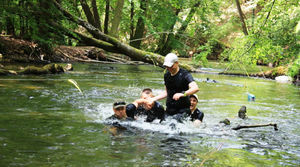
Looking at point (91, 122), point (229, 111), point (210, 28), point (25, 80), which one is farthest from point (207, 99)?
point (210, 28)

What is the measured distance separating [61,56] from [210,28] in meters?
9.64

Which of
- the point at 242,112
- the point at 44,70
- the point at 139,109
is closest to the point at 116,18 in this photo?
the point at 44,70

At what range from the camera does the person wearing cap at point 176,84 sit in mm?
6098

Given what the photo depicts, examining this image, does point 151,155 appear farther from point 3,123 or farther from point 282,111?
point 282,111

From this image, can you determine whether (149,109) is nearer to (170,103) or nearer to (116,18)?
(170,103)

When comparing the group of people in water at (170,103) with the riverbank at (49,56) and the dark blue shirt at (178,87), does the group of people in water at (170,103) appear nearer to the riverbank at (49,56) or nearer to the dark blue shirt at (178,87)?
the dark blue shirt at (178,87)

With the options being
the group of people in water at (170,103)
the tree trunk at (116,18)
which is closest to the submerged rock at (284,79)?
the tree trunk at (116,18)

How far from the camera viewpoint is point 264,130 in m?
6.79

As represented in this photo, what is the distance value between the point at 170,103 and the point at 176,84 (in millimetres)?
469

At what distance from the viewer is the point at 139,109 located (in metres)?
7.04

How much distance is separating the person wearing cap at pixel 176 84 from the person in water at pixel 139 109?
0.19 metres

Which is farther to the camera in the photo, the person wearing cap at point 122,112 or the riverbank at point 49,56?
the riverbank at point 49,56

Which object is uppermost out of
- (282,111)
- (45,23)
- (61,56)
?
(45,23)

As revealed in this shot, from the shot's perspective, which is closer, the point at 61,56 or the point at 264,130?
the point at 264,130
